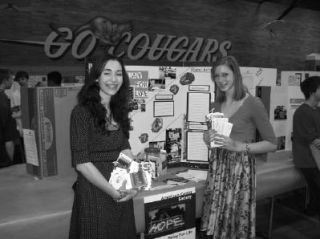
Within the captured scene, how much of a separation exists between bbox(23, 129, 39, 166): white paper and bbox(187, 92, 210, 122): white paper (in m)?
1.07

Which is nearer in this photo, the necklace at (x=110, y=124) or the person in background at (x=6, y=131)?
the necklace at (x=110, y=124)

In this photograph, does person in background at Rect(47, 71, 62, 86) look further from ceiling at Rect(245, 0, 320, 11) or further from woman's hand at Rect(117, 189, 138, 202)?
ceiling at Rect(245, 0, 320, 11)

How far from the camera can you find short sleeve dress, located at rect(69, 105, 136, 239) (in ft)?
4.97

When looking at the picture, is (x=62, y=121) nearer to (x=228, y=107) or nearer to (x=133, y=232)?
(x=133, y=232)

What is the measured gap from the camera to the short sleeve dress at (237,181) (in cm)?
202

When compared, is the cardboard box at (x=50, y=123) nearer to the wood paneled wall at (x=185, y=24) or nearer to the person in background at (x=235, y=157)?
the person in background at (x=235, y=157)

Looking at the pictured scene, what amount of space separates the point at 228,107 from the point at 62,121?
39.9 inches

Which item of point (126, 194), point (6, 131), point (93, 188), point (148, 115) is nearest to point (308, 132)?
point (148, 115)

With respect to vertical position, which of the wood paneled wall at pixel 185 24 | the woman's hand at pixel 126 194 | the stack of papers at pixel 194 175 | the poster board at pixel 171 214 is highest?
the wood paneled wall at pixel 185 24

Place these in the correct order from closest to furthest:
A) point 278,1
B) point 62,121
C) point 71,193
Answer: point 71,193, point 62,121, point 278,1

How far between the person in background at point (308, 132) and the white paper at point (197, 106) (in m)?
0.86

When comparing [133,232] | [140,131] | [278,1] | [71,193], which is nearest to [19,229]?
[71,193]

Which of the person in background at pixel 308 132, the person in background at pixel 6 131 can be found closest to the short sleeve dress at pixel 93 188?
the person in background at pixel 308 132

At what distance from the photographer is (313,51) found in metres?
9.45
